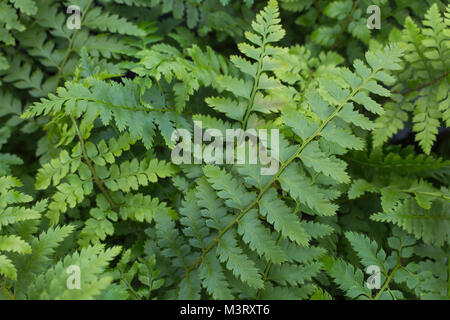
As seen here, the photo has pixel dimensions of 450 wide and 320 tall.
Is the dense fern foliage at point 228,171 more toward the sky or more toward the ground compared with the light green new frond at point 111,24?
more toward the ground

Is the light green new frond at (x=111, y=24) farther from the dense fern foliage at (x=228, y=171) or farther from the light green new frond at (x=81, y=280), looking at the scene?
the light green new frond at (x=81, y=280)

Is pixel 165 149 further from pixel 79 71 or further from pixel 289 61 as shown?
pixel 289 61

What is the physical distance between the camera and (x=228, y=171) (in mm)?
1617

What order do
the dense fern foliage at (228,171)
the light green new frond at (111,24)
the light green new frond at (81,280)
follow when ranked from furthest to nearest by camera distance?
the light green new frond at (111,24), the dense fern foliage at (228,171), the light green new frond at (81,280)

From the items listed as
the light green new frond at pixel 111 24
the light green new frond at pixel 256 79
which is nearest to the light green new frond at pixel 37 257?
the light green new frond at pixel 256 79

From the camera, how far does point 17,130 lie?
2.11 metres

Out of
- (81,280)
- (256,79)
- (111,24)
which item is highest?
(111,24)

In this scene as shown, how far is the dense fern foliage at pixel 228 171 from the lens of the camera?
1414 millimetres

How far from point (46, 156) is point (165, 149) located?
53 cm

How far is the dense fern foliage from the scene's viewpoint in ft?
4.64

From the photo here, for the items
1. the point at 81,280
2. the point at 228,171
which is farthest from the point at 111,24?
the point at 81,280

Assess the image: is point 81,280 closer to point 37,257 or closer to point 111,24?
point 37,257
